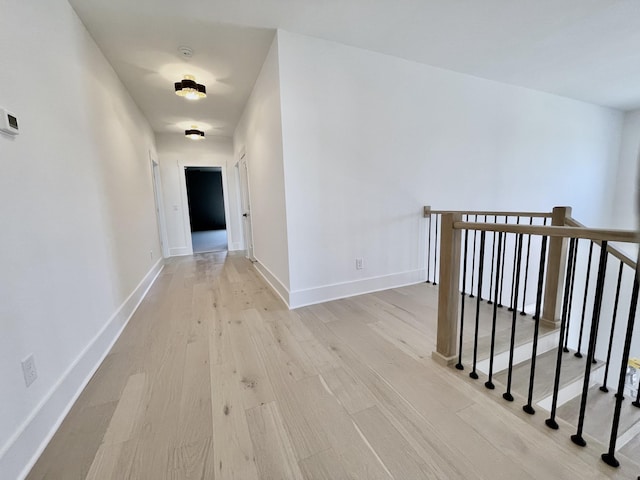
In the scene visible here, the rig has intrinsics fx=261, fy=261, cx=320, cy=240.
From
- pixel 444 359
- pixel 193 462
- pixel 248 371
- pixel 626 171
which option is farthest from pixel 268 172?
pixel 626 171

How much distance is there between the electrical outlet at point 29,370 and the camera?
→ 112 centimetres

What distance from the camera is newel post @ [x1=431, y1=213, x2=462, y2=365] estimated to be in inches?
59.8

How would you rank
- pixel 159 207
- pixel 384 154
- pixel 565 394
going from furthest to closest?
pixel 159 207
pixel 384 154
pixel 565 394

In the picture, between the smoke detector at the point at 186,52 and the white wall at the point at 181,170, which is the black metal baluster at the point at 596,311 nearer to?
the smoke detector at the point at 186,52

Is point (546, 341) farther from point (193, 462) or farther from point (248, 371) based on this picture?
point (193, 462)

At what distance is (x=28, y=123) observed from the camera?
4.23 feet

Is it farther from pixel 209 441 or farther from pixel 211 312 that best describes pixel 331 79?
pixel 209 441

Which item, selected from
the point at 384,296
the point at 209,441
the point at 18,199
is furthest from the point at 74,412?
the point at 384,296

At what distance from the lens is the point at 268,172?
2955 millimetres

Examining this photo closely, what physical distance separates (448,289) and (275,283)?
1964 mm

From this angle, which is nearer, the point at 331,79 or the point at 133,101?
the point at 331,79

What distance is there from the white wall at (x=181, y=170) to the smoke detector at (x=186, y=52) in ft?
10.1

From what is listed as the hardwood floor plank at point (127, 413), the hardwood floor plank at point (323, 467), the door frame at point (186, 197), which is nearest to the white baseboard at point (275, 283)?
the hardwood floor plank at point (127, 413)

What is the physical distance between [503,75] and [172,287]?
4.94 m
